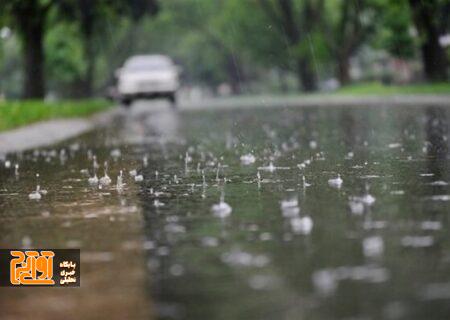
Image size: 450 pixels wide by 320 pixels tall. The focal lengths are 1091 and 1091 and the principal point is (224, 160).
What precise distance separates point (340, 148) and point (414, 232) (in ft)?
28.1

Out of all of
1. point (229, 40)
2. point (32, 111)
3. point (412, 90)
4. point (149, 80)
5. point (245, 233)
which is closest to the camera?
point (245, 233)

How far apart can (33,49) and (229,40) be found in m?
54.2

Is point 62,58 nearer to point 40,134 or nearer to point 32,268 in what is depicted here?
point 40,134

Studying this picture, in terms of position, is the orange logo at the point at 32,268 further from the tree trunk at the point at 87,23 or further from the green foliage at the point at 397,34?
the green foliage at the point at 397,34

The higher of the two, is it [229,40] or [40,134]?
[229,40]

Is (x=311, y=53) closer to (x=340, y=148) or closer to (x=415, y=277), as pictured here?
(x=340, y=148)

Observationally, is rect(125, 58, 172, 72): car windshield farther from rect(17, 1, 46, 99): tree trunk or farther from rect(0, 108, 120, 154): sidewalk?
rect(0, 108, 120, 154): sidewalk

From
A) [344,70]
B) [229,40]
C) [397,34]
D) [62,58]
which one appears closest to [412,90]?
[397,34]

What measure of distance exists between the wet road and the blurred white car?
29.2m

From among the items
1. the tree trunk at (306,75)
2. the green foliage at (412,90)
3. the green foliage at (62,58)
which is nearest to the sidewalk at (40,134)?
the green foliage at (412,90)

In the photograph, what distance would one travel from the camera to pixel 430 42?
138 ft
